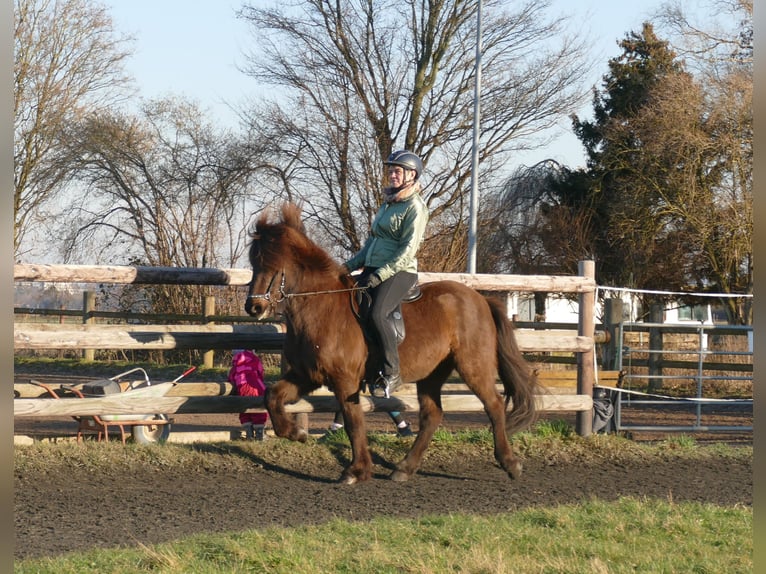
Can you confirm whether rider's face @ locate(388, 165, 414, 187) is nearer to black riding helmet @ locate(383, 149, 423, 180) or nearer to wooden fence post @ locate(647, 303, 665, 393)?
black riding helmet @ locate(383, 149, 423, 180)

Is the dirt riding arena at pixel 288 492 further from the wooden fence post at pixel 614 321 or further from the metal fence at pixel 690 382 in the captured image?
the metal fence at pixel 690 382

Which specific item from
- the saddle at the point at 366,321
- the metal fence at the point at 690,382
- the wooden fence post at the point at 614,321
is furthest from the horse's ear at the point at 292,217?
the metal fence at the point at 690,382

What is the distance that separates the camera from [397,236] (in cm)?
815

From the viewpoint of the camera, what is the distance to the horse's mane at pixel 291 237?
7934 mm

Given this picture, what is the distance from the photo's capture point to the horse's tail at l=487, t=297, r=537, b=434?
28.9 feet

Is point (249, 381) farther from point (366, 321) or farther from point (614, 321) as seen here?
point (614, 321)

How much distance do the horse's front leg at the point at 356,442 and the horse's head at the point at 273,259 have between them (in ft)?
3.40

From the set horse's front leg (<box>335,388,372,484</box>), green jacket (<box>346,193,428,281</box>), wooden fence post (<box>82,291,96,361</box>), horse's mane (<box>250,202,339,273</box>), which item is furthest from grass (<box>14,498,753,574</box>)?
wooden fence post (<box>82,291,96,361</box>)

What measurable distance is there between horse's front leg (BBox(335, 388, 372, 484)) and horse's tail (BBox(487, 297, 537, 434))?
4.99ft

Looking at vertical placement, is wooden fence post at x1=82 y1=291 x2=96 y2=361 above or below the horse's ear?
below

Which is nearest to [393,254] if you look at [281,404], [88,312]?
[281,404]

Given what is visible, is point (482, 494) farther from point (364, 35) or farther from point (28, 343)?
point (364, 35)

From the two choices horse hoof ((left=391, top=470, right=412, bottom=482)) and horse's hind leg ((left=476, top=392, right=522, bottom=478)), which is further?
horse's hind leg ((left=476, top=392, right=522, bottom=478))

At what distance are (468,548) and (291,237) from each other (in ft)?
11.8
